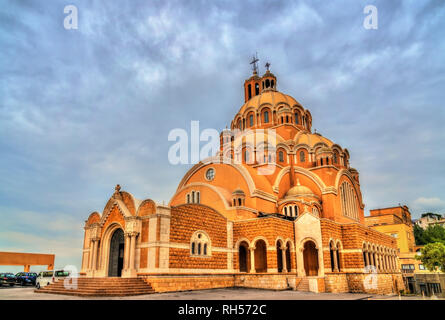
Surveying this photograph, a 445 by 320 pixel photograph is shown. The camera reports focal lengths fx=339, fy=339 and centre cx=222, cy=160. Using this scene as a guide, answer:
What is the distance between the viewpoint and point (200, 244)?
1880 centimetres

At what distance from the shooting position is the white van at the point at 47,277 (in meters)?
18.4

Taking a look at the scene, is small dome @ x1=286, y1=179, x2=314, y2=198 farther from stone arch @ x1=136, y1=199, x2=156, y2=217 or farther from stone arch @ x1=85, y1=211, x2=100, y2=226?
stone arch @ x1=85, y1=211, x2=100, y2=226

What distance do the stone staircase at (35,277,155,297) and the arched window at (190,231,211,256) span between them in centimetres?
340

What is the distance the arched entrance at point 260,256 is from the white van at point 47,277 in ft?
38.0

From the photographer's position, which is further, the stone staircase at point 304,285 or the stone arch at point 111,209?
the stone staircase at point 304,285

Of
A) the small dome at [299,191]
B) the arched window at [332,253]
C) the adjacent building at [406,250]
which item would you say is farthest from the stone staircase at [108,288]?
the adjacent building at [406,250]

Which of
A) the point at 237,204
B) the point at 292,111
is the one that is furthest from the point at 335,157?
the point at 237,204

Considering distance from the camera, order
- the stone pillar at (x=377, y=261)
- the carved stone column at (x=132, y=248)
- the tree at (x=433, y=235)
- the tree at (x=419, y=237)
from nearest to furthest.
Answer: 1. the carved stone column at (x=132, y=248)
2. the stone pillar at (x=377, y=261)
3. the tree at (x=433, y=235)
4. the tree at (x=419, y=237)

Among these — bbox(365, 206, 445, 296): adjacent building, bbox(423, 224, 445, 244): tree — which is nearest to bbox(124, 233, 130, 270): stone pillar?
bbox(365, 206, 445, 296): adjacent building

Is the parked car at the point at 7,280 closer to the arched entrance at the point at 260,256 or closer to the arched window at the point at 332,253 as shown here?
the arched entrance at the point at 260,256

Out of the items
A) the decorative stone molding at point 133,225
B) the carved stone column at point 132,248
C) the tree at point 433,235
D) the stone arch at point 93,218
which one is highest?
the tree at point 433,235
